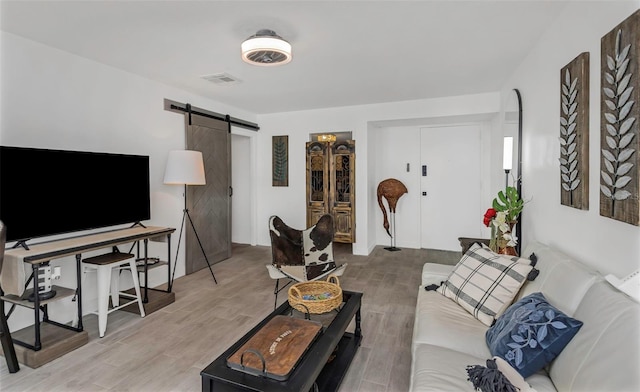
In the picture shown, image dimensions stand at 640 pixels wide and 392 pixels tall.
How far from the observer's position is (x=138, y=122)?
3.58 m

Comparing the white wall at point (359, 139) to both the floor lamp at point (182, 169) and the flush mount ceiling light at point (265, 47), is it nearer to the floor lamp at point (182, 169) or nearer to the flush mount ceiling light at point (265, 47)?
the floor lamp at point (182, 169)

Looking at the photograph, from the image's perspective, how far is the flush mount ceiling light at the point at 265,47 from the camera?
2373 millimetres

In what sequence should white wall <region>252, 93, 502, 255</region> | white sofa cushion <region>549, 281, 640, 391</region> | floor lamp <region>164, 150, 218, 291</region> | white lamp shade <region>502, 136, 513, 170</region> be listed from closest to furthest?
white sofa cushion <region>549, 281, 640, 391</region> → white lamp shade <region>502, 136, 513, 170</region> → floor lamp <region>164, 150, 218, 291</region> → white wall <region>252, 93, 502, 255</region>

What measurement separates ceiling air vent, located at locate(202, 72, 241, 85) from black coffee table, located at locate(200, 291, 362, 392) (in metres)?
2.67

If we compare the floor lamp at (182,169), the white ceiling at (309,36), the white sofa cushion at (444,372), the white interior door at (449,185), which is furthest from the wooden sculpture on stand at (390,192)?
the white sofa cushion at (444,372)

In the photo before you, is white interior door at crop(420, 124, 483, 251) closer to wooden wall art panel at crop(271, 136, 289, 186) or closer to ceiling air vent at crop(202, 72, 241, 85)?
wooden wall art panel at crop(271, 136, 289, 186)

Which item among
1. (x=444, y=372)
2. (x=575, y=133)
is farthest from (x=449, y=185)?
(x=444, y=372)

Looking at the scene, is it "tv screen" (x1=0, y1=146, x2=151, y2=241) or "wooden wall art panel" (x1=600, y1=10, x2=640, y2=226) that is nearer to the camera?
"wooden wall art panel" (x1=600, y1=10, x2=640, y2=226)

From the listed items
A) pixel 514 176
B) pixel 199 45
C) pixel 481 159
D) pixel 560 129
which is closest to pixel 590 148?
pixel 560 129

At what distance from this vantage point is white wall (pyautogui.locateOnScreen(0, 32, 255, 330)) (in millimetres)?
2572

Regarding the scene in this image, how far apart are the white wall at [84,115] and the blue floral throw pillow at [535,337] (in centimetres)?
346

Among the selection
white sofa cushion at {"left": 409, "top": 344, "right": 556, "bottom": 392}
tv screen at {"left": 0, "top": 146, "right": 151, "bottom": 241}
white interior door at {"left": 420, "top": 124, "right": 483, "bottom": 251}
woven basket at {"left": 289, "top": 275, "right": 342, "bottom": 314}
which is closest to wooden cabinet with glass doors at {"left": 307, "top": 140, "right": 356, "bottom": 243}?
white interior door at {"left": 420, "top": 124, "right": 483, "bottom": 251}

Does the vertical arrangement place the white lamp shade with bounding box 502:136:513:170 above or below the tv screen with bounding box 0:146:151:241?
above

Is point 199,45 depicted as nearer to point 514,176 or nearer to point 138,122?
point 138,122
